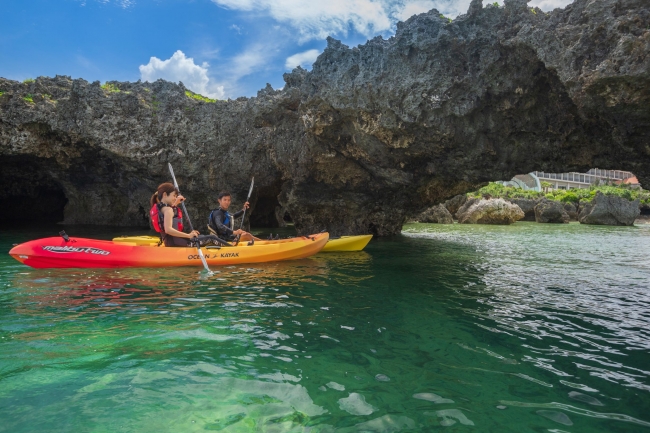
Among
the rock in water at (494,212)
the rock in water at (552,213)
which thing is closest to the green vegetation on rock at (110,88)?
the rock in water at (494,212)

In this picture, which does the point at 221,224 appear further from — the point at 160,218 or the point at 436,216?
the point at 436,216

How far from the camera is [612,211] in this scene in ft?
98.9

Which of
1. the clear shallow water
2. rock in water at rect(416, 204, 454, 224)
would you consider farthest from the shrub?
the clear shallow water

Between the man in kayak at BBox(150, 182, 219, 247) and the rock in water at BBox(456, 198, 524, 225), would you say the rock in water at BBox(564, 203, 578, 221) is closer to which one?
the rock in water at BBox(456, 198, 524, 225)

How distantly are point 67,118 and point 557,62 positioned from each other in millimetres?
17211

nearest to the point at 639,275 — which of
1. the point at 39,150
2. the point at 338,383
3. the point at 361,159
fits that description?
the point at 361,159

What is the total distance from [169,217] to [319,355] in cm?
620

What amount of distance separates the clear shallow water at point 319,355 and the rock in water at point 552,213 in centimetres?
2772

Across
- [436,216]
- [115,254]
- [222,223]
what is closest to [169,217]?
[115,254]

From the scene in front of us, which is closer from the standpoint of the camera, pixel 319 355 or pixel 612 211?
pixel 319 355

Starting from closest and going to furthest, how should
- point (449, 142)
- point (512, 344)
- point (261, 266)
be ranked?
point (512, 344) → point (261, 266) → point (449, 142)

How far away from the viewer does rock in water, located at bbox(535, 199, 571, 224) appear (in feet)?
108

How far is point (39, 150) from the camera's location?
16.8 meters

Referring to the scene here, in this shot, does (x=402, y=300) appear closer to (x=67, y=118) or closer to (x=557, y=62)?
(x=557, y=62)
